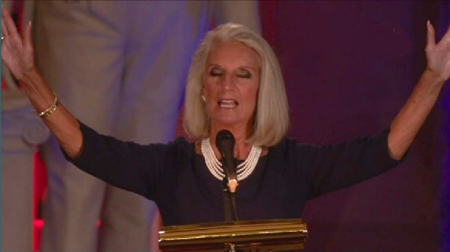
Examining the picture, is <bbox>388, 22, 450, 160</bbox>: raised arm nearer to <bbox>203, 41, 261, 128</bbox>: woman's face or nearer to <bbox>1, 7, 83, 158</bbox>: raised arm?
<bbox>203, 41, 261, 128</bbox>: woman's face

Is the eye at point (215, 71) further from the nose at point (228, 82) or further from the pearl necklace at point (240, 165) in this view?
the pearl necklace at point (240, 165)

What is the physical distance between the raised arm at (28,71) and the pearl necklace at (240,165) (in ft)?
1.04

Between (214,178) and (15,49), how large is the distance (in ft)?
1.63

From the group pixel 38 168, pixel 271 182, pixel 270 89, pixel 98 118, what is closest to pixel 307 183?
pixel 271 182

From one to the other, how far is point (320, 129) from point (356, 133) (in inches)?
5.6

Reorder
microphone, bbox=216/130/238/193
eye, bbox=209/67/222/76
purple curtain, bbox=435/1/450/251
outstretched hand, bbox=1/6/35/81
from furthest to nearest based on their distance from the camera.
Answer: purple curtain, bbox=435/1/450/251, eye, bbox=209/67/222/76, outstretched hand, bbox=1/6/35/81, microphone, bbox=216/130/238/193

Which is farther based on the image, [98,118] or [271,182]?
[98,118]

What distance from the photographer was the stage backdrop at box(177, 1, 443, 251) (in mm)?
3250

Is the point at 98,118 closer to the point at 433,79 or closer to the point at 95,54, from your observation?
the point at 95,54

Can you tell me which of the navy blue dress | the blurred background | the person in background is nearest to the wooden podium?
the navy blue dress

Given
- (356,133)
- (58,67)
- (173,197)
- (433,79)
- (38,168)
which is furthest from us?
(356,133)

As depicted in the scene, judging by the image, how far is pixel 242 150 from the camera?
1.90m

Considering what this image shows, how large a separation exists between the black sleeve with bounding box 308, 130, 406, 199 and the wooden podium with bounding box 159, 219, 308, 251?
0.57 metres

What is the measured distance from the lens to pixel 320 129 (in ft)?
11.0
